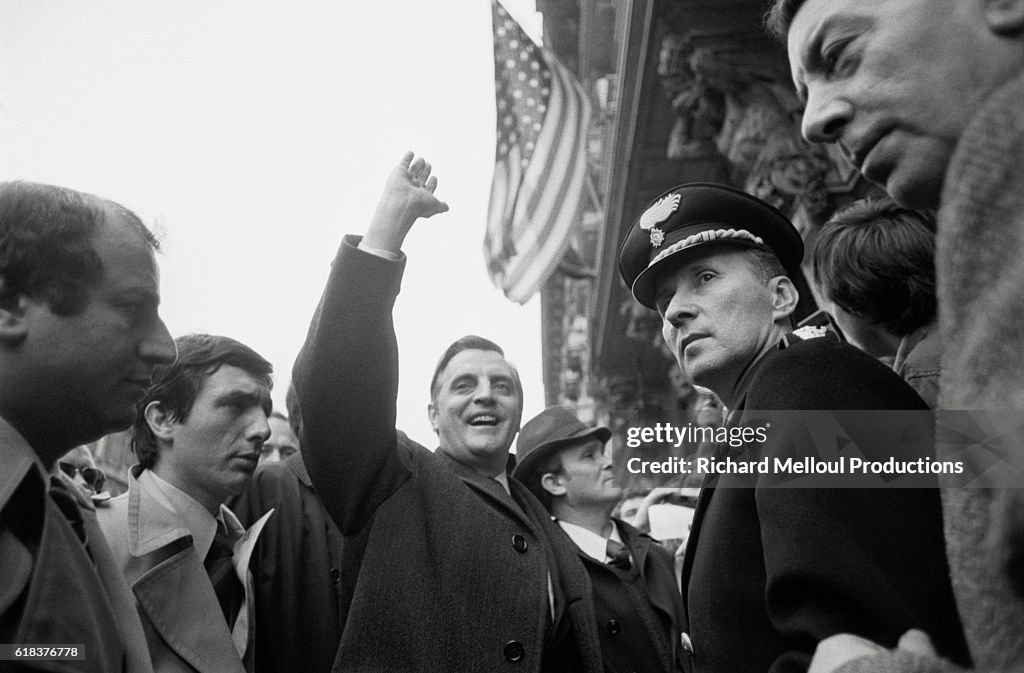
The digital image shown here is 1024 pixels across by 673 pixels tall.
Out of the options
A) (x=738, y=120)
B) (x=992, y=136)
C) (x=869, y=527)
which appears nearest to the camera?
(x=992, y=136)

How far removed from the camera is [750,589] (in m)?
1.40

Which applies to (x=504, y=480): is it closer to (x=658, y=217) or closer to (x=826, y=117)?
(x=658, y=217)

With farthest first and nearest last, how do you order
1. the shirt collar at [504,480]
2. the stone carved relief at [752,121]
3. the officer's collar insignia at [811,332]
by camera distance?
the stone carved relief at [752,121] → the shirt collar at [504,480] → the officer's collar insignia at [811,332]

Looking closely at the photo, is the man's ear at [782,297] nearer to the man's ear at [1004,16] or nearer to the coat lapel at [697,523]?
the coat lapel at [697,523]

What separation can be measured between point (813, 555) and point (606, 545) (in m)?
2.51

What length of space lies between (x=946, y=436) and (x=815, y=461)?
21.5 inches

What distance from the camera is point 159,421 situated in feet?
9.79

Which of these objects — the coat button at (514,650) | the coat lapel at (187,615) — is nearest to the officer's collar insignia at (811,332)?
the coat button at (514,650)

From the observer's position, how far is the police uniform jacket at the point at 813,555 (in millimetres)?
1102

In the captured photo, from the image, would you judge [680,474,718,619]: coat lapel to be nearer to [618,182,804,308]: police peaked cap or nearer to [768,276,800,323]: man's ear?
[768,276,800,323]: man's ear

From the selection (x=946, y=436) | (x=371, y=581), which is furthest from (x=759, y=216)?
(x=946, y=436)

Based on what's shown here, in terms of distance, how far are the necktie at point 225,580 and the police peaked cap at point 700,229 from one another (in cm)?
148

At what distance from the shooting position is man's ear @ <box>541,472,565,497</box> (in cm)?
382

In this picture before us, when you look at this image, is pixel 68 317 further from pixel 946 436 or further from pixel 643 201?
pixel 643 201
